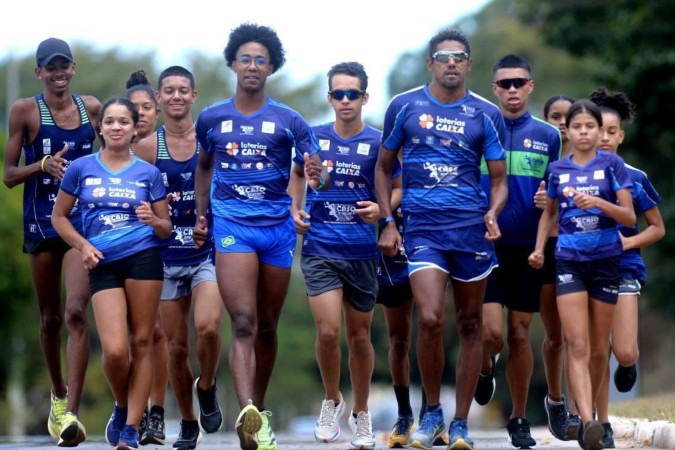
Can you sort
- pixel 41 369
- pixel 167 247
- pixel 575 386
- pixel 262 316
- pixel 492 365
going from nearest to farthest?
pixel 575 386 < pixel 262 316 < pixel 167 247 < pixel 492 365 < pixel 41 369

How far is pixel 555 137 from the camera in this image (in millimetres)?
13422

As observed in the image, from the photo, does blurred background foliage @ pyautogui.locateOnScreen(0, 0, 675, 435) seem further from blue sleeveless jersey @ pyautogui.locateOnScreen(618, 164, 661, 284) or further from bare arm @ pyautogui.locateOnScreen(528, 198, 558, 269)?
bare arm @ pyautogui.locateOnScreen(528, 198, 558, 269)

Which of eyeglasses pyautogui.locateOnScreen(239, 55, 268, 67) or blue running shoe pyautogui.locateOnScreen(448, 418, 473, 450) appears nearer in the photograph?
blue running shoe pyautogui.locateOnScreen(448, 418, 473, 450)

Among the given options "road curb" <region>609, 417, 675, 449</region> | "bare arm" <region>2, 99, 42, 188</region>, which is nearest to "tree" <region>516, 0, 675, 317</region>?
"road curb" <region>609, 417, 675, 449</region>

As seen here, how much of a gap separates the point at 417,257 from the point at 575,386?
1.61 meters

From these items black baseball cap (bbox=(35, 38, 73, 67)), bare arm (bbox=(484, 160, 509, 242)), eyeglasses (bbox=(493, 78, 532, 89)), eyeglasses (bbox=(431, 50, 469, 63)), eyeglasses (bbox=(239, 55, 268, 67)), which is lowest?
bare arm (bbox=(484, 160, 509, 242))

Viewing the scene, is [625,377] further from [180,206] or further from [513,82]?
[180,206]

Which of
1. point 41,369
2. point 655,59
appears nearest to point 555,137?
point 655,59

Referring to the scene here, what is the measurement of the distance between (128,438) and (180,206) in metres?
2.50

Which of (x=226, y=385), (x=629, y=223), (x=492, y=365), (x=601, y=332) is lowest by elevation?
(x=226, y=385)

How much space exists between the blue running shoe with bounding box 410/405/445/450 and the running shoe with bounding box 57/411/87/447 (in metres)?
2.71

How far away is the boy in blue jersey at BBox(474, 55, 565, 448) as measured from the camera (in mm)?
13328

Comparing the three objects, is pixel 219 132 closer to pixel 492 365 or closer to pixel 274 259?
pixel 274 259

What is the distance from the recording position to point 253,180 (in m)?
12.0
